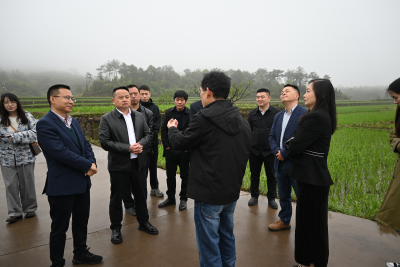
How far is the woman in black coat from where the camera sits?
1971 millimetres

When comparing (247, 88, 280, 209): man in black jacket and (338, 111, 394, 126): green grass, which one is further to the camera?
(338, 111, 394, 126): green grass

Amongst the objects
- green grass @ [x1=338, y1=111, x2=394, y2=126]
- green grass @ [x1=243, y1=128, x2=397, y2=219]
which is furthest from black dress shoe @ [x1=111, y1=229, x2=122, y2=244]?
green grass @ [x1=338, y1=111, x2=394, y2=126]

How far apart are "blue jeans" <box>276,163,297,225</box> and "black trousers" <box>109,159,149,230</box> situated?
5.26 feet

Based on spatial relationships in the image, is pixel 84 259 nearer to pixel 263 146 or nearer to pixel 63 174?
pixel 63 174

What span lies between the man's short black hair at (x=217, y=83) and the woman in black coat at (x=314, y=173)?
2.60 ft

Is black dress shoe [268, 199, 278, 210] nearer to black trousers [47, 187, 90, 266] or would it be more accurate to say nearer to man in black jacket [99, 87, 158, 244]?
man in black jacket [99, 87, 158, 244]

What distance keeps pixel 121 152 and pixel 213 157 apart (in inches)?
49.1

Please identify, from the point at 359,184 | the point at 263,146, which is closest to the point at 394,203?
the point at 263,146

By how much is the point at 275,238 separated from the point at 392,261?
1.04 metres

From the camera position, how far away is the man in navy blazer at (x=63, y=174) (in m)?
1.96

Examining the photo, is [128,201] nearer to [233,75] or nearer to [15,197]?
[15,197]

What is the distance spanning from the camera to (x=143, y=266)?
2127mm

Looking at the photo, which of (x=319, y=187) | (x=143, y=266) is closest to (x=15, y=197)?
(x=143, y=266)

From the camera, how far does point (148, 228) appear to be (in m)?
2.72
